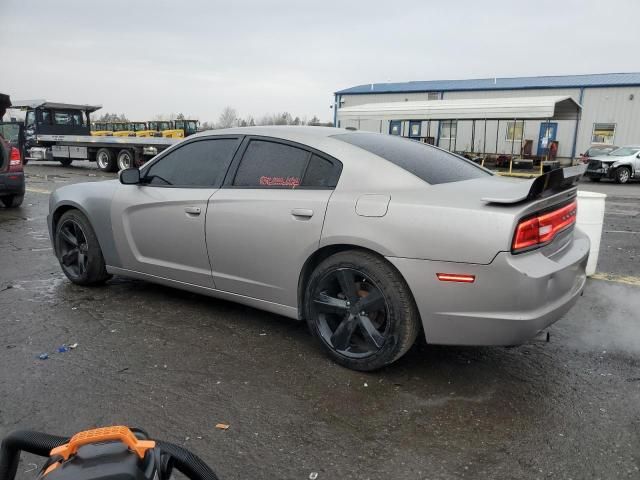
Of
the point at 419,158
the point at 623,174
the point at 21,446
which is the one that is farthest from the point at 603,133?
the point at 21,446

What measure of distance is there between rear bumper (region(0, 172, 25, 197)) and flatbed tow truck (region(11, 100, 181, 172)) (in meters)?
10.7

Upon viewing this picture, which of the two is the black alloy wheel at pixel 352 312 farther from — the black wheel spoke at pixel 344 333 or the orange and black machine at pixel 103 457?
the orange and black machine at pixel 103 457

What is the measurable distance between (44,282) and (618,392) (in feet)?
16.2

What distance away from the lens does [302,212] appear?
3.34 m

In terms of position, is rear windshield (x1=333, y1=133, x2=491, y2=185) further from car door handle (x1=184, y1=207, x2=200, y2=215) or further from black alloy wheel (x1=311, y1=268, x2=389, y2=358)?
car door handle (x1=184, y1=207, x2=200, y2=215)

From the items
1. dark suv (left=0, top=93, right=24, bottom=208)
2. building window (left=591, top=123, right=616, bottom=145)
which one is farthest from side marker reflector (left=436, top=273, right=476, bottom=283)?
building window (left=591, top=123, right=616, bottom=145)

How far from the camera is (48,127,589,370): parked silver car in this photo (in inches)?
109

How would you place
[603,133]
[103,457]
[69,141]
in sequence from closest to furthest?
[103,457], [69,141], [603,133]

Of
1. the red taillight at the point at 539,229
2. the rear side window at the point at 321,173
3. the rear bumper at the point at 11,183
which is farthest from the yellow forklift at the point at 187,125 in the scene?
the red taillight at the point at 539,229

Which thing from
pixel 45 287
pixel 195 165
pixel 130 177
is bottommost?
pixel 45 287

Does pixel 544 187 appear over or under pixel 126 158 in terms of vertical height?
over

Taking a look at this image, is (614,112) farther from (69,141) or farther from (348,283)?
(348,283)

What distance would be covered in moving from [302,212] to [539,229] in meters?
1.41

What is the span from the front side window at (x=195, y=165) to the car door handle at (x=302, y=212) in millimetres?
813
